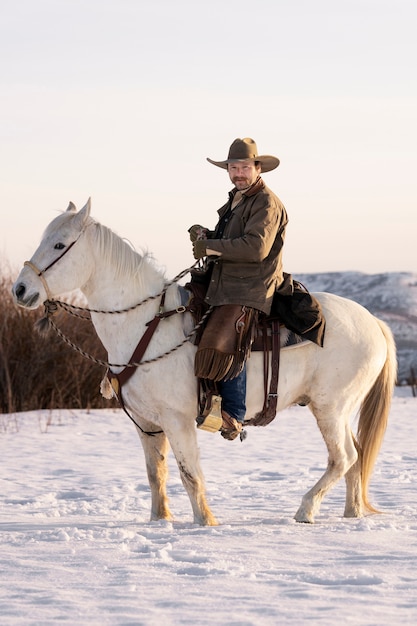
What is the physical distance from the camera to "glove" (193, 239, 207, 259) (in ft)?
16.7

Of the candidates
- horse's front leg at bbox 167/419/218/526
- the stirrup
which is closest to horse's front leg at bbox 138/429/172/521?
horse's front leg at bbox 167/419/218/526

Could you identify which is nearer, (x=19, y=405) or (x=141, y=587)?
(x=141, y=587)

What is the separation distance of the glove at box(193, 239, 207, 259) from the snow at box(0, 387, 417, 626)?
5.28 ft

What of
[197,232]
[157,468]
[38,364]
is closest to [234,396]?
[157,468]

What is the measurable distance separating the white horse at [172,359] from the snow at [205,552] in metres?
0.35

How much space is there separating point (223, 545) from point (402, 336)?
53.2 ft

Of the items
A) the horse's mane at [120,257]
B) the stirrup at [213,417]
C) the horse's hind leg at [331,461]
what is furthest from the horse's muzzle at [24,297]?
the horse's hind leg at [331,461]

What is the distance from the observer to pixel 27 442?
10492 mm

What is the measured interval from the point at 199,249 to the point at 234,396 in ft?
2.95

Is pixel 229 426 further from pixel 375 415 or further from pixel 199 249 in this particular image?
pixel 375 415

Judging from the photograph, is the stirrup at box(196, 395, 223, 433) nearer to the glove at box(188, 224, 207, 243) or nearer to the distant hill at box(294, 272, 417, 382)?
the glove at box(188, 224, 207, 243)

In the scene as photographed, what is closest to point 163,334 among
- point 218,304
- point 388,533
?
point 218,304

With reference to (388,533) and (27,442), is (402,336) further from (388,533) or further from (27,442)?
(388,533)

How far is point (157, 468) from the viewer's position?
5684mm
